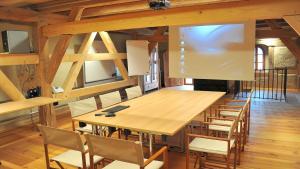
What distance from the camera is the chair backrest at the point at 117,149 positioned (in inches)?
76.0

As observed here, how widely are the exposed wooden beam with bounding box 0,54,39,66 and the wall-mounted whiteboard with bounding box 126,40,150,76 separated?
2.80 meters

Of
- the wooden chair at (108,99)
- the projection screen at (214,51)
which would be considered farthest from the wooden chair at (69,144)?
the projection screen at (214,51)

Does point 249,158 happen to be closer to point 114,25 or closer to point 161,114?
point 161,114

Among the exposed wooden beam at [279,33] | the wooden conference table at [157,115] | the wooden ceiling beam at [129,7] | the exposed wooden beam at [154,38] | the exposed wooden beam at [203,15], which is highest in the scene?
the wooden ceiling beam at [129,7]

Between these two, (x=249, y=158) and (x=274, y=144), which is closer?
(x=249, y=158)

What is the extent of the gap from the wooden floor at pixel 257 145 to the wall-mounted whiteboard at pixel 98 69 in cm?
132

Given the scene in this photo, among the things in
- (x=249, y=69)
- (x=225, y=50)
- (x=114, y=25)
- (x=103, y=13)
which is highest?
(x=103, y=13)

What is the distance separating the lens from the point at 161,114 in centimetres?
309

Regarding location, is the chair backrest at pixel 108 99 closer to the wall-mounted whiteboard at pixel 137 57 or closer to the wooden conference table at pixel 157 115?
the wooden conference table at pixel 157 115

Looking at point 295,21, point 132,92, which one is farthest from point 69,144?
point 295,21

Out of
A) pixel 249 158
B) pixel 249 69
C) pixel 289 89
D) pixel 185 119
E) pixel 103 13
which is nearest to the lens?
pixel 185 119

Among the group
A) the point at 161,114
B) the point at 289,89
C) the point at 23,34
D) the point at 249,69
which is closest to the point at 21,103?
the point at 23,34

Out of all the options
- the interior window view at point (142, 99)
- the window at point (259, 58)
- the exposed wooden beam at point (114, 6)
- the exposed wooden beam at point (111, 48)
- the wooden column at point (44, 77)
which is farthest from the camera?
the window at point (259, 58)

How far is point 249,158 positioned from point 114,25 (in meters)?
2.73
